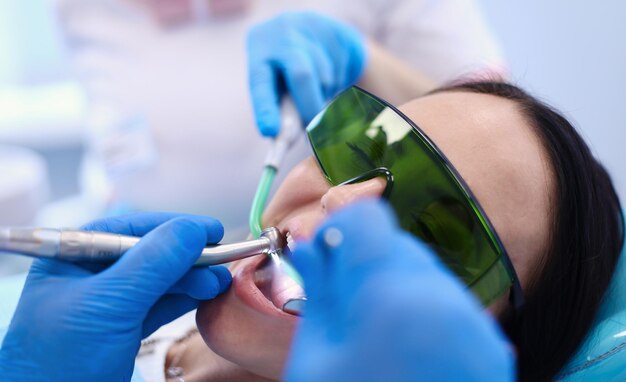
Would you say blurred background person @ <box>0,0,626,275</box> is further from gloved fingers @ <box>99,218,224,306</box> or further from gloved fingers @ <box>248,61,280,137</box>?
gloved fingers @ <box>99,218,224,306</box>

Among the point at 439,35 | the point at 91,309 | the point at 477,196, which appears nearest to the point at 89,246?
the point at 91,309

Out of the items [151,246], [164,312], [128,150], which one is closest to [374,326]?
[151,246]

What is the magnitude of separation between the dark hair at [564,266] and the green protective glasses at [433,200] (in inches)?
3.8

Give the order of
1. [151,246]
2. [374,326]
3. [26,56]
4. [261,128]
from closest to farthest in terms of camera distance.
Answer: [374,326]
[151,246]
[261,128]
[26,56]

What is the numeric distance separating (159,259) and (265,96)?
633mm

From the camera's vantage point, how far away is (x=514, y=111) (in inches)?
42.9

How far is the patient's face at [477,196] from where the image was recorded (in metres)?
0.96

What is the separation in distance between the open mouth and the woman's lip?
2 cm

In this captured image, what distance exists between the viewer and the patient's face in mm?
957

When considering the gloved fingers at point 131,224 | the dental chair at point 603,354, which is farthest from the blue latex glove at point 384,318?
the dental chair at point 603,354

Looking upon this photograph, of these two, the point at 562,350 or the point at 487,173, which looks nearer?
the point at 487,173

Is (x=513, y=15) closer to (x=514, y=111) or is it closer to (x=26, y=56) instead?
(x=514, y=111)

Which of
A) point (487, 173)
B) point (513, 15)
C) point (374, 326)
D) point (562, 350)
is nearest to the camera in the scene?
point (374, 326)

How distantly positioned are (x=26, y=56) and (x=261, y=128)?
2.10 metres
